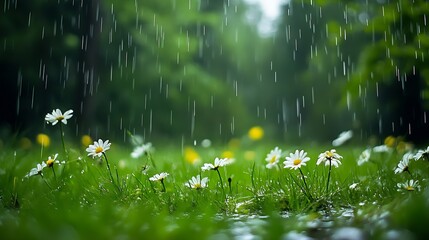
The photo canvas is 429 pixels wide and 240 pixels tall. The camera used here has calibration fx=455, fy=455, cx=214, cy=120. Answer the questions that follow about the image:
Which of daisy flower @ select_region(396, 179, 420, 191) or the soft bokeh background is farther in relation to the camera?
the soft bokeh background

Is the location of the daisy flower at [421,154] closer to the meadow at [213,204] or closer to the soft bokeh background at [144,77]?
the meadow at [213,204]

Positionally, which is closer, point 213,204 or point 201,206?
point 201,206

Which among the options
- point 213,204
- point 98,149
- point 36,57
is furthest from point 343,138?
point 36,57

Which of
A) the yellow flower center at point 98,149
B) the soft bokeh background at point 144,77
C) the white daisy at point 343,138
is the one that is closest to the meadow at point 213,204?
the yellow flower center at point 98,149

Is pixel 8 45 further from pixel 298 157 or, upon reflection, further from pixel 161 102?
pixel 298 157

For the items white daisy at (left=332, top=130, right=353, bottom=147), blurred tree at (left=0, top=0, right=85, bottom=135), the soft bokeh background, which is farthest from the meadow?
blurred tree at (left=0, top=0, right=85, bottom=135)

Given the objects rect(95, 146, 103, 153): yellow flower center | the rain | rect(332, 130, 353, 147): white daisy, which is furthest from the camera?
rect(332, 130, 353, 147): white daisy

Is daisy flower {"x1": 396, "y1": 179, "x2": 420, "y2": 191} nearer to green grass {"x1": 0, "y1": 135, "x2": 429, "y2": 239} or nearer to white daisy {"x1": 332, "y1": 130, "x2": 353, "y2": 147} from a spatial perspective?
green grass {"x1": 0, "y1": 135, "x2": 429, "y2": 239}

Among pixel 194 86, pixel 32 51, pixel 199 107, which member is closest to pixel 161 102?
pixel 194 86

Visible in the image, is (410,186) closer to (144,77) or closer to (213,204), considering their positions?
(213,204)
